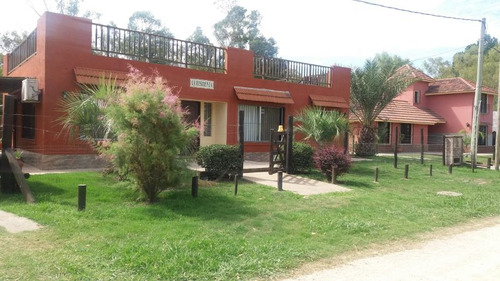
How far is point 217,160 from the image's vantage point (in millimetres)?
11250

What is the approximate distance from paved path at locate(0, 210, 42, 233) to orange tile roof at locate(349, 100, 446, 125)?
2436 centimetres

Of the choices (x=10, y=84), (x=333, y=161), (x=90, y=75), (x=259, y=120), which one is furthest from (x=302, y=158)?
(x=10, y=84)

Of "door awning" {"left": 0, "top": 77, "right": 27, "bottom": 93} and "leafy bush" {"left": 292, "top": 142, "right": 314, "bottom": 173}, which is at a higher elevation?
"door awning" {"left": 0, "top": 77, "right": 27, "bottom": 93}

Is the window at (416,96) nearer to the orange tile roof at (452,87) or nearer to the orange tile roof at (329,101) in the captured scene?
the orange tile roof at (452,87)

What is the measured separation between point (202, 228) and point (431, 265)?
3327mm

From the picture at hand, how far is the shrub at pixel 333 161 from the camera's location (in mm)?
12398

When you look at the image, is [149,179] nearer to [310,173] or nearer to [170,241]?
[170,241]

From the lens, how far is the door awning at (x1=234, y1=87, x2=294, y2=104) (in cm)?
1672

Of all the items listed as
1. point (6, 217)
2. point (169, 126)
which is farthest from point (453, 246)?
point (6, 217)

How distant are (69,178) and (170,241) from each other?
5.57 metres

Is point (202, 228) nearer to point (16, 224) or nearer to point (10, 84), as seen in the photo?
point (16, 224)

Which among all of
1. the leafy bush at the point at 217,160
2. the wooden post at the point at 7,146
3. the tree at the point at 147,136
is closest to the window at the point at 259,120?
the leafy bush at the point at 217,160

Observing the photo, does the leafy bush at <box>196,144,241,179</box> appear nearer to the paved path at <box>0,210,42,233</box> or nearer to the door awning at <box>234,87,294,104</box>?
the paved path at <box>0,210,42,233</box>

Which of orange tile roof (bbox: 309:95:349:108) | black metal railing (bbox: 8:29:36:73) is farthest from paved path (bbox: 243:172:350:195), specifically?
black metal railing (bbox: 8:29:36:73)
